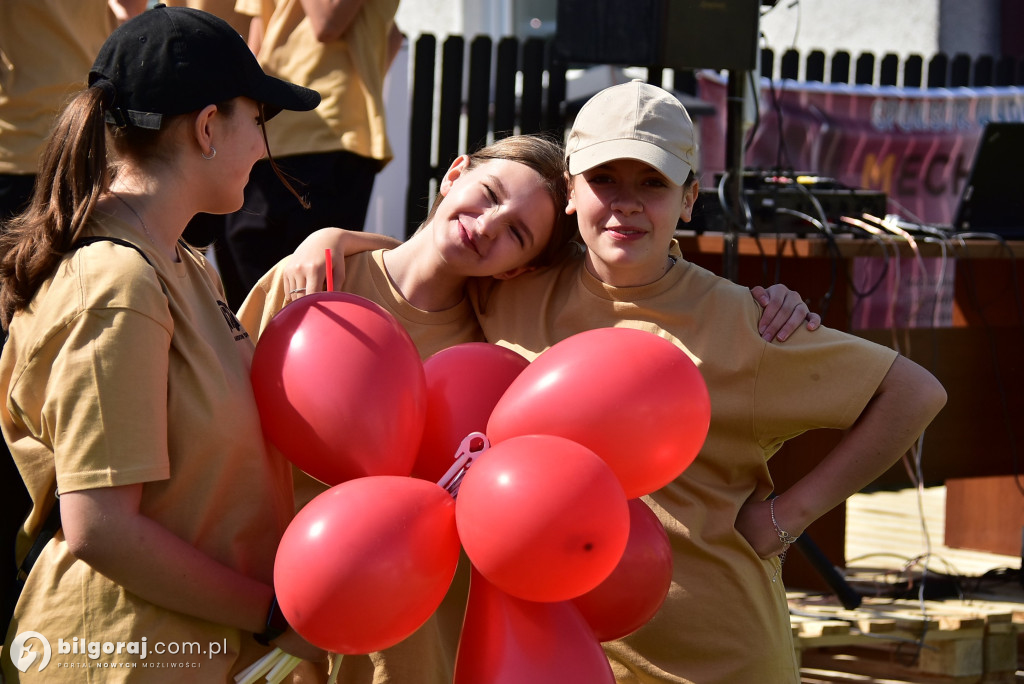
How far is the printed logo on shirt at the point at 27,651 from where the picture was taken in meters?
1.54

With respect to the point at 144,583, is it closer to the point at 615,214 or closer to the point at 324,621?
the point at 324,621

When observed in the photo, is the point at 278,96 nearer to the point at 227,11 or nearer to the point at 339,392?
the point at 339,392

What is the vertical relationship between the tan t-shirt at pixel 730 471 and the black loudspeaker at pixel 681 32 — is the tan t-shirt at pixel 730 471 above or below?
below

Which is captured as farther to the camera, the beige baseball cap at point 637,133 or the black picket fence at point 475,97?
the black picket fence at point 475,97

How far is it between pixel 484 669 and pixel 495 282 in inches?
38.7

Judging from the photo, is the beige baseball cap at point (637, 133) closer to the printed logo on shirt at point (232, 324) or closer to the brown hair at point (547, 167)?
the brown hair at point (547, 167)

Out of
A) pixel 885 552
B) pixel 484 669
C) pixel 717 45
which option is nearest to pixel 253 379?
pixel 484 669

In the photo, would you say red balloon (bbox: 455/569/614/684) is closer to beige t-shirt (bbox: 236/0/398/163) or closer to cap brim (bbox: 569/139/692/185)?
cap brim (bbox: 569/139/692/185)

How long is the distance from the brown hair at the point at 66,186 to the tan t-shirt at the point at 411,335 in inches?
25.7

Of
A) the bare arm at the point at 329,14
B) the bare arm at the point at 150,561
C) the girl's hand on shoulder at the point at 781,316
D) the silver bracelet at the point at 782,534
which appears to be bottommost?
the silver bracelet at the point at 782,534

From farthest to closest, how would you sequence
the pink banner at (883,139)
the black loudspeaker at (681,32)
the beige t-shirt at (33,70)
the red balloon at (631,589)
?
1. the pink banner at (883,139)
2. the black loudspeaker at (681,32)
3. the beige t-shirt at (33,70)
4. the red balloon at (631,589)

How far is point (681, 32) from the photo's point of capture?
3.76 metres

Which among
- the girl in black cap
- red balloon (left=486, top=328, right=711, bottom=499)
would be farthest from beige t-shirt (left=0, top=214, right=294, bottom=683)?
red balloon (left=486, top=328, right=711, bottom=499)

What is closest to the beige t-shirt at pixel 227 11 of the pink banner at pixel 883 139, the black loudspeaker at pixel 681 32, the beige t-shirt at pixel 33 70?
the beige t-shirt at pixel 33 70
